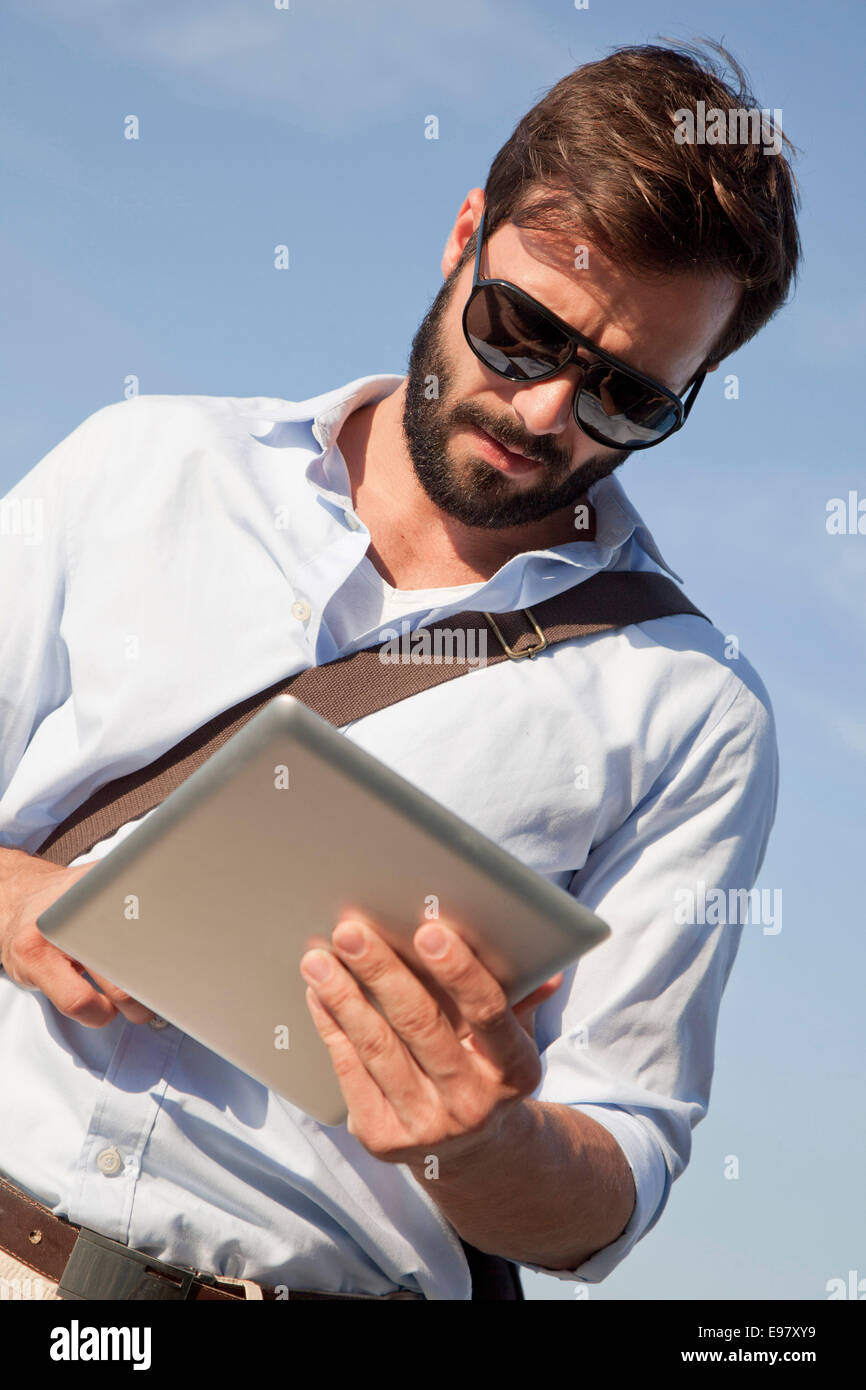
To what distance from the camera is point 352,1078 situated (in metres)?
1.73

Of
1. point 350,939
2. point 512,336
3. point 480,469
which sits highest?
point 512,336

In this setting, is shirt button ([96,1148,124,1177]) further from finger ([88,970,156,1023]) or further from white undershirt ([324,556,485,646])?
white undershirt ([324,556,485,646])

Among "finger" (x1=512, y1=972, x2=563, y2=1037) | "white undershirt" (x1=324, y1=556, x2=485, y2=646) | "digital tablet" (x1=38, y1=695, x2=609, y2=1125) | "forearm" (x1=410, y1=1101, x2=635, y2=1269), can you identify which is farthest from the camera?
"white undershirt" (x1=324, y1=556, x2=485, y2=646)

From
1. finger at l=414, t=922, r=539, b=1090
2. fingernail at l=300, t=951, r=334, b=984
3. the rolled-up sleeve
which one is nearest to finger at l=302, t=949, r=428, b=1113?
fingernail at l=300, t=951, r=334, b=984

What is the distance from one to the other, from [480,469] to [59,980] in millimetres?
1387

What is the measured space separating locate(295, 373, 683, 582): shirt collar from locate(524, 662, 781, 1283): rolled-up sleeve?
43cm

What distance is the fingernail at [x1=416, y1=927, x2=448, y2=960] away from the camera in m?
1.56

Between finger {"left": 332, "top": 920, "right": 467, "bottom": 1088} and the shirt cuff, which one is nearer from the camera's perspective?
finger {"left": 332, "top": 920, "right": 467, "bottom": 1088}

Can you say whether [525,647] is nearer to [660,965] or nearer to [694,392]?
[660,965]

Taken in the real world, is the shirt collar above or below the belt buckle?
above

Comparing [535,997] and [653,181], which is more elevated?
[653,181]

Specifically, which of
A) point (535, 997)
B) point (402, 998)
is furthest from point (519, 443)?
point (402, 998)
